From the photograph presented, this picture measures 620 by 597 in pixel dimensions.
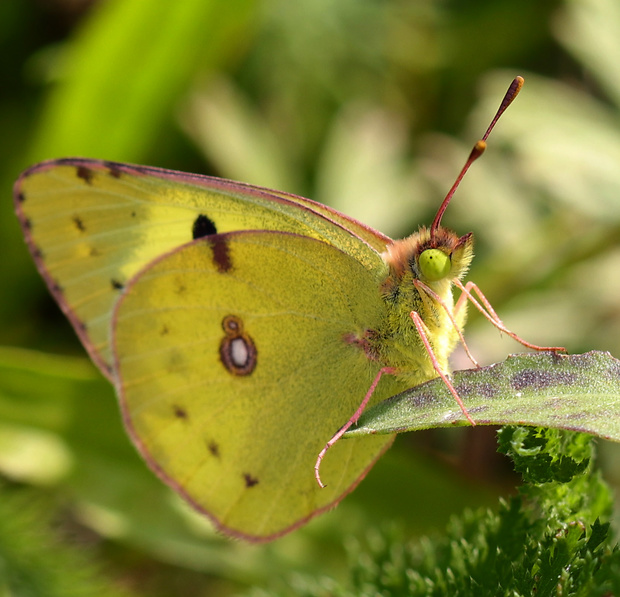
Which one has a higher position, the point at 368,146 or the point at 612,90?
the point at 612,90

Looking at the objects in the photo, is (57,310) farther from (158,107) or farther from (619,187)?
(619,187)

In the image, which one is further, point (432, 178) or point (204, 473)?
point (432, 178)

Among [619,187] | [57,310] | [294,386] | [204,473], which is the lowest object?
[57,310]

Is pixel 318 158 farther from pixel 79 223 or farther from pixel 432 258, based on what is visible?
pixel 432 258

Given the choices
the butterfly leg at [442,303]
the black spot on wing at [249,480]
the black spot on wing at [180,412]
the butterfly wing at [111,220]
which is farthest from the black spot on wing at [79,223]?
the butterfly leg at [442,303]

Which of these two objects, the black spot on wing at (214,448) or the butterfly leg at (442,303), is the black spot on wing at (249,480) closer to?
the black spot on wing at (214,448)

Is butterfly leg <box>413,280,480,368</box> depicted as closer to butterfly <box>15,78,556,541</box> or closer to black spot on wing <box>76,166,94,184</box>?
butterfly <box>15,78,556,541</box>

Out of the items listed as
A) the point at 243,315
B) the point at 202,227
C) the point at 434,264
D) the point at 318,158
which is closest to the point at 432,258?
the point at 434,264

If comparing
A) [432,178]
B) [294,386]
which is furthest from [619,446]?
[294,386]
